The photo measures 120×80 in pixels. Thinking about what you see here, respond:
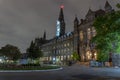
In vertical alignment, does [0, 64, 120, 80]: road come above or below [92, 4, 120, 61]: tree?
below

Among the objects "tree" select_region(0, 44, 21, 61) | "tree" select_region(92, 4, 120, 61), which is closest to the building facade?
"tree" select_region(0, 44, 21, 61)

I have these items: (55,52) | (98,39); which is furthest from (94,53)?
(98,39)

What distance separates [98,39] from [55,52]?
113m

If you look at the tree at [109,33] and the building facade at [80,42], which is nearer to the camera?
the tree at [109,33]

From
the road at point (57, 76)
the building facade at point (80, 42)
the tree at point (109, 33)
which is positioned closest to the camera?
the tree at point (109, 33)

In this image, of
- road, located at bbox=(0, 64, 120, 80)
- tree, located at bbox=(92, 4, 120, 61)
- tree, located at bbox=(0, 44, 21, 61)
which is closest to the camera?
tree, located at bbox=(92, 4, 120, 61)

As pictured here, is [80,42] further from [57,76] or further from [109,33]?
[109,33]

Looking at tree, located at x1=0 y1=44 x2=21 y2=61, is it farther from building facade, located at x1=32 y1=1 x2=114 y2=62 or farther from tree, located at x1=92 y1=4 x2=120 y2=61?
tree, located at x1=92 y1=4 x2=120 y2=61

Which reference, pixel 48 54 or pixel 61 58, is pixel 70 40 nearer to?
pixel 61 58

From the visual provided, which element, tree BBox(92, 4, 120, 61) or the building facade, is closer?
tree BBox(92, 4, 120, 61)

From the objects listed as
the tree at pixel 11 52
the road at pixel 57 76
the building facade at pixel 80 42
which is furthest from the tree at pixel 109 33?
the tree at pixel 11 52

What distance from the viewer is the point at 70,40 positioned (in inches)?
4493

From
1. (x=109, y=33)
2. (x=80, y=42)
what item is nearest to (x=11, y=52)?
(x=80, y=42)

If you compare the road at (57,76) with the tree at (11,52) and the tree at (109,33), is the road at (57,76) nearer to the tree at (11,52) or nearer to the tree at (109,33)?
the tree at (109,33)
